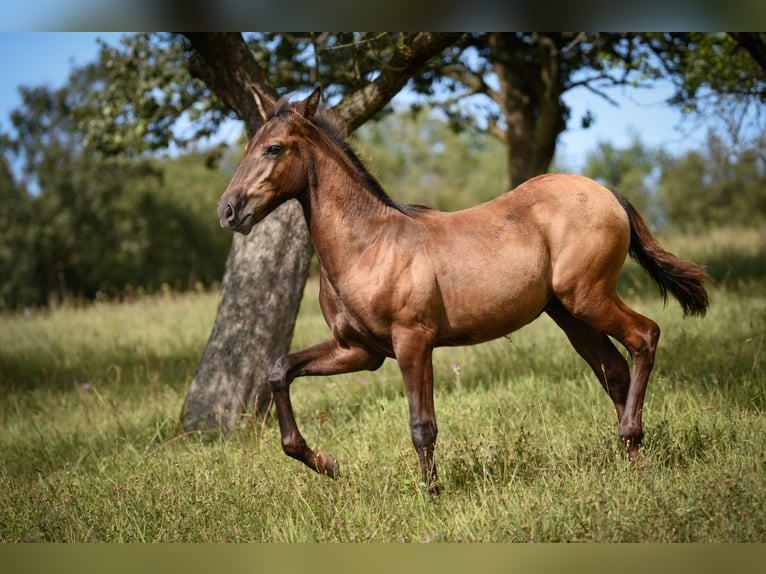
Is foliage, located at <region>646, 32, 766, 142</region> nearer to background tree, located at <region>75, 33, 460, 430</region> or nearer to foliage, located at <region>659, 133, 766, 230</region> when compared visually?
background tree, located at <region>75, 33, 460, 430</region>

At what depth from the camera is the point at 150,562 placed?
3639 mm

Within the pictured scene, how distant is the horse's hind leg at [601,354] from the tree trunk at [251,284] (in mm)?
2833

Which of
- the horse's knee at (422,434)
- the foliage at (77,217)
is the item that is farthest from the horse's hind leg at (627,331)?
the foliage at (77,217)

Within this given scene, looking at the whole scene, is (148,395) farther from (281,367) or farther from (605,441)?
(605,441)

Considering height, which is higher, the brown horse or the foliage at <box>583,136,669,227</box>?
the foliage at <box>583,136,669,227</box>

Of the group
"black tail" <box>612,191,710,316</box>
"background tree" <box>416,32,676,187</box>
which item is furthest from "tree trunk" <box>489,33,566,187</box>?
"black tail" <box>612,191,710,316</box>

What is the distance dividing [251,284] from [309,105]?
9.56 feet

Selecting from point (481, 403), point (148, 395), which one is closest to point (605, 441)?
point (481, 403)

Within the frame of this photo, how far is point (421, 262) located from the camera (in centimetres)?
459

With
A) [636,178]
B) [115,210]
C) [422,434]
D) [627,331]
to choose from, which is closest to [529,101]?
[627,331]

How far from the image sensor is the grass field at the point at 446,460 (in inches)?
164

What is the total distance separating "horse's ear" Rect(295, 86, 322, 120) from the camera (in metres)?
4.49

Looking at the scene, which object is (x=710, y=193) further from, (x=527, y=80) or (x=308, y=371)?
(x=308, y=371)

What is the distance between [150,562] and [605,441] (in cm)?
318
